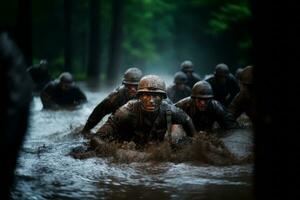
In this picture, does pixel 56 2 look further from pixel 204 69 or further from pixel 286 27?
pixel 286 27

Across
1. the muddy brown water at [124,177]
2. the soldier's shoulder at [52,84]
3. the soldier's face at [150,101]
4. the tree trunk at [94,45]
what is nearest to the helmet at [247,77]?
the muddy brown water at [124,177]

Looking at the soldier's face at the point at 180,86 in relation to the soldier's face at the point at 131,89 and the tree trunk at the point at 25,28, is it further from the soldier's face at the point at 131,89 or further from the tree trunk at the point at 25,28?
the tree trunk at the point at 25,28

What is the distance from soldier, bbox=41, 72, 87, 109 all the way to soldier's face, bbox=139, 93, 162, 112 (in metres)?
7.83

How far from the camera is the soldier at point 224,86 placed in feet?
48.8

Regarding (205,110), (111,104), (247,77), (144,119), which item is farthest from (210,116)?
(144,119)

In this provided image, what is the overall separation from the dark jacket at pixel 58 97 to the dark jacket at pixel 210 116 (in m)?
6.57

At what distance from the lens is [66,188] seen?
22.9 ft

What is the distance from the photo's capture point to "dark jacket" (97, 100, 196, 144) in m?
9.54

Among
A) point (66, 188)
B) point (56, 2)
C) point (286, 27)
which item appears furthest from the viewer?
point (56, 2)

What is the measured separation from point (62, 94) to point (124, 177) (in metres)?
9.71

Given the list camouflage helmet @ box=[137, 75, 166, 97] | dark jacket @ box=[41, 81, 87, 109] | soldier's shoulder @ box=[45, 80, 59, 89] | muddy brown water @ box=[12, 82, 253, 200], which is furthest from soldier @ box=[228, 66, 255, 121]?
soldier's shoulder @ box=[45, 80, 59, 89]

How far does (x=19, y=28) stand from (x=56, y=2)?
2315 cm

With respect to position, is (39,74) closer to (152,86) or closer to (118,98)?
(118,98)

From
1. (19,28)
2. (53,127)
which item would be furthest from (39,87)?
(53,127)
